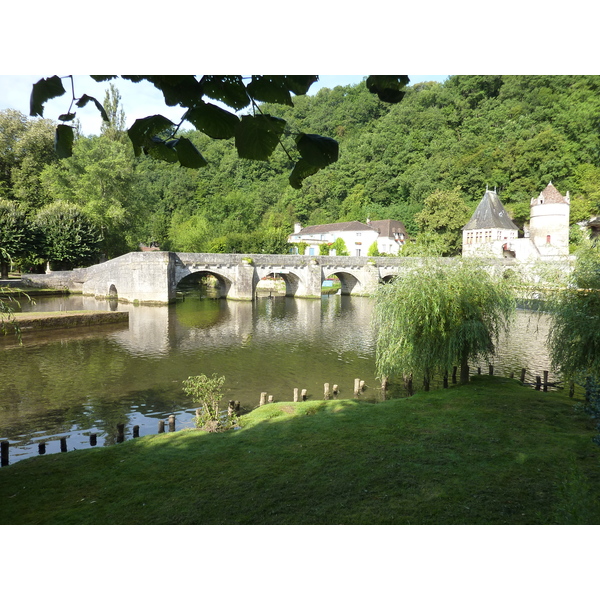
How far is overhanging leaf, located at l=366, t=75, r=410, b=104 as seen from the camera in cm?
257

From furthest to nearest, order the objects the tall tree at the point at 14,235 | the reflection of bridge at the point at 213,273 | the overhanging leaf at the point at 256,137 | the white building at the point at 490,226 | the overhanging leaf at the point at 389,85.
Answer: the white building at the point at 490,226 < the tall tree at the point at 14,235 < the reflection of bridge at the point at 213,273 < the overhanging leaf at the point at 389,85 < the overhanging leaf at the point at 256,137

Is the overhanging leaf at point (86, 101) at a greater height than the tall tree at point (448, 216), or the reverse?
the tall tree at point (448, 216)

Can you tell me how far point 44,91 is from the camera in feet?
8.05

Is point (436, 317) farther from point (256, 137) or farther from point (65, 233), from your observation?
point (65, 233)

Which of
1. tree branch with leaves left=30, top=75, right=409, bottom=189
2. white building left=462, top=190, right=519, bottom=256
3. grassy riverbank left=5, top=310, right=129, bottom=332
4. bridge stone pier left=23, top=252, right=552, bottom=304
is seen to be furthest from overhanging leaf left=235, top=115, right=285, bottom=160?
white building left=462, top=190, right=519, bottom=256

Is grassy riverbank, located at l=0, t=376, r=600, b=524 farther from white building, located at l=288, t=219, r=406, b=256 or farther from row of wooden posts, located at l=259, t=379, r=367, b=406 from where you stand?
white building, located at l=288, t=219, r=406, b=256

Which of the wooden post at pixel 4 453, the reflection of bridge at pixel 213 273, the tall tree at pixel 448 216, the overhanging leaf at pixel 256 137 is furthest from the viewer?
the tall tree at pixel 448 216

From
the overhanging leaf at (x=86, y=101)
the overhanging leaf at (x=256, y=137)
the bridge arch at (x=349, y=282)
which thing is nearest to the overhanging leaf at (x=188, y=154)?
the overhanging leaf at (x=256, y=137)

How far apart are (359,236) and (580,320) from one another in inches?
1785

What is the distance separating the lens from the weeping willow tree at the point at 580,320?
→ 35.0ft

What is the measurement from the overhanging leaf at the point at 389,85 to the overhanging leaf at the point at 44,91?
1.74m

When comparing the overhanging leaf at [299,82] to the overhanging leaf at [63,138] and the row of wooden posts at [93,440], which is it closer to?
the overhanging leaf at [63,138]

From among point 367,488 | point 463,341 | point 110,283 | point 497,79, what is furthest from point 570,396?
point 497,79

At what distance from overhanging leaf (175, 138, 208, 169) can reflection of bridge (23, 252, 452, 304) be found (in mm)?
31645
